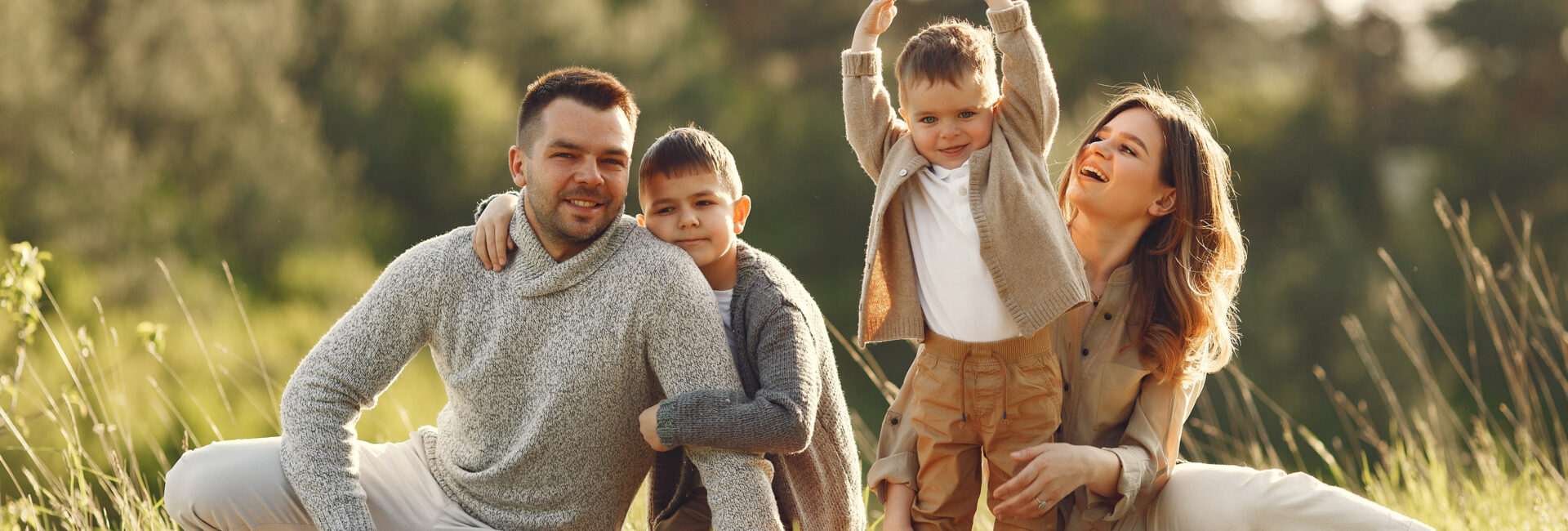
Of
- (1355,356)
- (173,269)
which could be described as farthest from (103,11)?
(1355,356)

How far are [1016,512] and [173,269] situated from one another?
657 centimetres

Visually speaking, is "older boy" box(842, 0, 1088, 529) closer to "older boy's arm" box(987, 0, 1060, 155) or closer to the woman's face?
"older boy's arm" box(987, 0, 1060, 155)

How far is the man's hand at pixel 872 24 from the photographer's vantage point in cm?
237

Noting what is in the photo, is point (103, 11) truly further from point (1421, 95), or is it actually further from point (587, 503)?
point (1421, 95)

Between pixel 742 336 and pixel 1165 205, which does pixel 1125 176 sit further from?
pixel 742 336

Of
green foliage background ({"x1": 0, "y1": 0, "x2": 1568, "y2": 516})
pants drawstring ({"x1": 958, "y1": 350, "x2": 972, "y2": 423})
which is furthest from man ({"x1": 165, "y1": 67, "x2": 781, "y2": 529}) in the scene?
green foliage background ({"x1": 0, "y1": 0, "x2": 1568, "y2": 516})

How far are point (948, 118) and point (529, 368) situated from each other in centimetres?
93

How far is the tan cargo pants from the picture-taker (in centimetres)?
233

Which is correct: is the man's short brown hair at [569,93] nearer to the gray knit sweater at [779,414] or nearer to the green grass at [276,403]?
the gray knit sweater at [779,414]

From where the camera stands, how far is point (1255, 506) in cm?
240

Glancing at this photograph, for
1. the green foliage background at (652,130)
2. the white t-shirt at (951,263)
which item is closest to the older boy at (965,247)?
the white t-shirt at (951,263)

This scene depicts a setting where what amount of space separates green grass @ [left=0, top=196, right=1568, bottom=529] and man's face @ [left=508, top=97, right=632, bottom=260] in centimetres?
101

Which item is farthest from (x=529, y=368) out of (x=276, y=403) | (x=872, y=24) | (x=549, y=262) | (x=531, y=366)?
(x=276, y=403)

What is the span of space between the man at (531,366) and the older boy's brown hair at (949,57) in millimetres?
585
